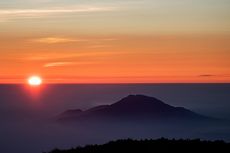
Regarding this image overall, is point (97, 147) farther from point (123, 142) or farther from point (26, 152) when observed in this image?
point (26, 152)

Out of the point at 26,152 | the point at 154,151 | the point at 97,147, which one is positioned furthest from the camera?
the point at 26,152

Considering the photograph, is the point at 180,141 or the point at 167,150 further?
the point at 180,141

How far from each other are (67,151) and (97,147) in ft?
6.01

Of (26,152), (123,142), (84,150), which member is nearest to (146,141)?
(123,142)

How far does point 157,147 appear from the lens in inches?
1302

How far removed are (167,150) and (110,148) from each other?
3578mm

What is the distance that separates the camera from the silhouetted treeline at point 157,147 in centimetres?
3244

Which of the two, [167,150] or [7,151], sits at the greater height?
[7,151]

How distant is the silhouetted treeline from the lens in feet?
106

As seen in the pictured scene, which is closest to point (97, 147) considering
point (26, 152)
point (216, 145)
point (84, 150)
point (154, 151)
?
point (84, 150)

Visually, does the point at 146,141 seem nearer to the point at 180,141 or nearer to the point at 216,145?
the point at 180,141

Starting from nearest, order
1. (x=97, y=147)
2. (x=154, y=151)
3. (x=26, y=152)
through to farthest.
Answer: (x=154, y=151) → (x=97, y=147) → (x=26, y=152)

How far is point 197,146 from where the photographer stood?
3338 centimetres

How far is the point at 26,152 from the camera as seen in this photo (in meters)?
170
